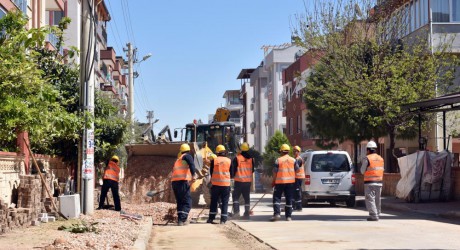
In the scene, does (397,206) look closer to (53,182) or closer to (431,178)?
(431,178)

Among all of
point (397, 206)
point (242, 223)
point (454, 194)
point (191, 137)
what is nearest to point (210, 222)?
point (242, 223)

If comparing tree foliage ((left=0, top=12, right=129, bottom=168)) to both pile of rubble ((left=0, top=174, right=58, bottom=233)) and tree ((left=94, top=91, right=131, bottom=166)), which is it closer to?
pile of rubble ((left=0, top=174, right=58, bottom=233))

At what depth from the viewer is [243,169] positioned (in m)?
19.9

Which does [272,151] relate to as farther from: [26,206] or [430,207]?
[26,206]

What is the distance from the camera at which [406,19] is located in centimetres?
3691

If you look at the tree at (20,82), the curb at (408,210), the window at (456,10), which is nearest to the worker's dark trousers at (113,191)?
the tree at (20,82)

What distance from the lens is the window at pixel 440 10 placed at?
35.9 m

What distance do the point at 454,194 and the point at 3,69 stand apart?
17.6 metres

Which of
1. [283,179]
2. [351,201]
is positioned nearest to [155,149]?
[351,201]

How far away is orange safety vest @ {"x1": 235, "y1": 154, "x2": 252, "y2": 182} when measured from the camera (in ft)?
65.3

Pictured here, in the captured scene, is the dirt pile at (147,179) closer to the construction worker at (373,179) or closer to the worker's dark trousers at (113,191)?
the worker's dark trousers at (113,191)

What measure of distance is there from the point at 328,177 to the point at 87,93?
944 centimetres

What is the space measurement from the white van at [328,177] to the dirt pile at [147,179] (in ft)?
14.4

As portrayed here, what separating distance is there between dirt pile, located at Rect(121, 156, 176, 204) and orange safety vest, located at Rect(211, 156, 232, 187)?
19.7 feet
